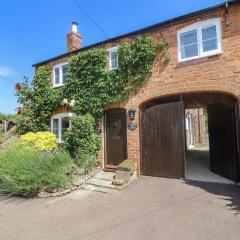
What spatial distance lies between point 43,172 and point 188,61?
20.9 ft

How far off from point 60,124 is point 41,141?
5.98 feet

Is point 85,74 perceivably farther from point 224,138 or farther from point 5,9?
point 224,138

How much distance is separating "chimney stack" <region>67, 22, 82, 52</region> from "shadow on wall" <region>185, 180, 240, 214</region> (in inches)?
365

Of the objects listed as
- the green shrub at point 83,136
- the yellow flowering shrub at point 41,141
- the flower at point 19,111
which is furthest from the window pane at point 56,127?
the green shrub at point 83,136

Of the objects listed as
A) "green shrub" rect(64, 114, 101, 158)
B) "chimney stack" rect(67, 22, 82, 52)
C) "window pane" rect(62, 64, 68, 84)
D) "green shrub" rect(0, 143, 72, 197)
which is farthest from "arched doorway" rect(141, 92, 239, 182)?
"chimney stack" rect(67, 22, 82, 52)

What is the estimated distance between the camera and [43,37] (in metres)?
15.1

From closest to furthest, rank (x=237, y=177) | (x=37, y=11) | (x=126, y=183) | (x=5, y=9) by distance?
(x=237, y=177), (x=126, y=183), (x=37, y=11), (x=5, y=9)

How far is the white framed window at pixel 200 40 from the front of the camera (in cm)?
835

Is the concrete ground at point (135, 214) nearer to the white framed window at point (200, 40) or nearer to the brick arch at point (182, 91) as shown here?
the brick arch at point (182, 91)

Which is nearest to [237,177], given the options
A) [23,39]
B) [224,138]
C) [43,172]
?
[224,138]

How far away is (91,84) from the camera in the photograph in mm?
11023

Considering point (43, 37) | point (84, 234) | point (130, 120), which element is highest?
point (43, 37)

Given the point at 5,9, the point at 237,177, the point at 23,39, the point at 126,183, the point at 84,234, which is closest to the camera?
the point at 84,234

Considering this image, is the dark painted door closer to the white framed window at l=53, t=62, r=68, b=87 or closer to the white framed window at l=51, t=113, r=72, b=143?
the white framed window at l=51, t=113, r=72, b=143
